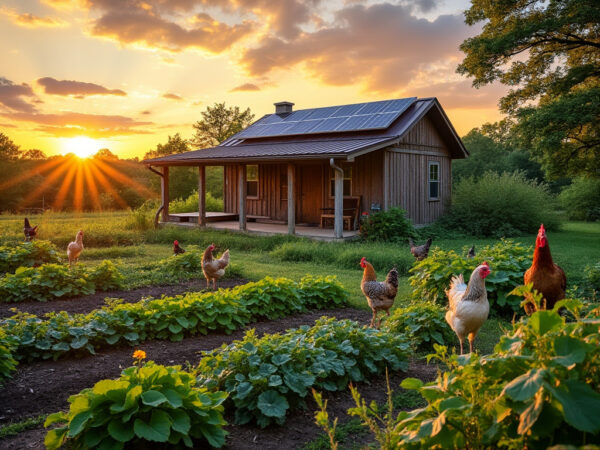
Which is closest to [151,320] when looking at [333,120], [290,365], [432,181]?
[290,365]

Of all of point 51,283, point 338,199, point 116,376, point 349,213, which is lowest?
point 116,376

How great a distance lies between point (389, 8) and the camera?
49.2ft

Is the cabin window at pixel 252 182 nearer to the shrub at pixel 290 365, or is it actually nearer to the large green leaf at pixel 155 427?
the shrub at pixel 290 365

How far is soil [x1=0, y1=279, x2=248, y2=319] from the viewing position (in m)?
7.87

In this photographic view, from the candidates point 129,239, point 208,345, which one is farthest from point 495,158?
point 208,345

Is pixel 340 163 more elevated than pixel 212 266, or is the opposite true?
pixel 340 163

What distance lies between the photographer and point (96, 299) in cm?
866

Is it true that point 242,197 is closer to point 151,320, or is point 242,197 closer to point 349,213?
point 349,213

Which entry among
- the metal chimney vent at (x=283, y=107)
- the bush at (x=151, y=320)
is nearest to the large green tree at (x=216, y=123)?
the metal chimney vent at (x=283, y=107)

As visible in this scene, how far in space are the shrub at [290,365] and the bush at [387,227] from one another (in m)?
11.0

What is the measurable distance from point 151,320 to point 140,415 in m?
3.15

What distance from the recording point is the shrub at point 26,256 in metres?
11.3

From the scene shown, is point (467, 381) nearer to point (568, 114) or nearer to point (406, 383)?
point (406, 383)

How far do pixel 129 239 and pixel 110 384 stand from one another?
15.0m
